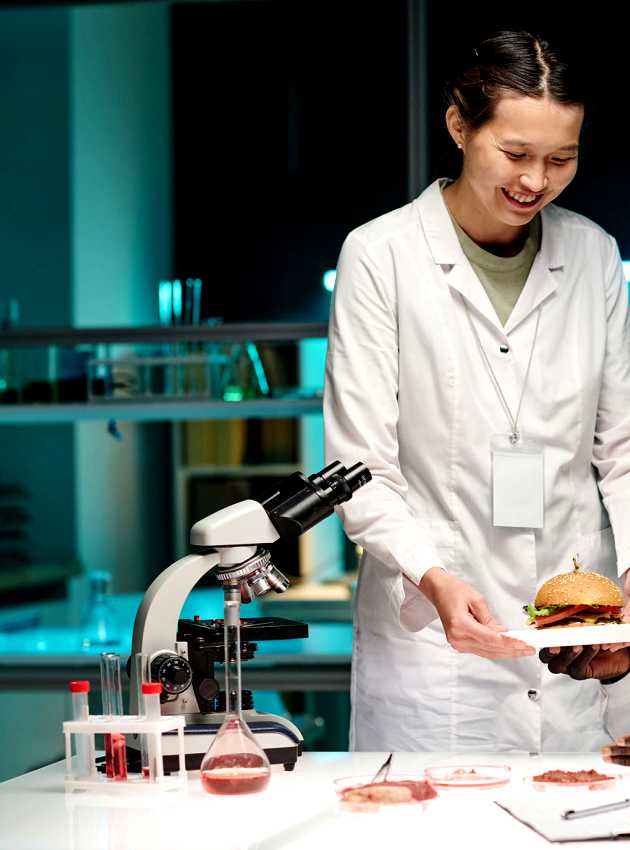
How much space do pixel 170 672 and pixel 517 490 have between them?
799mm

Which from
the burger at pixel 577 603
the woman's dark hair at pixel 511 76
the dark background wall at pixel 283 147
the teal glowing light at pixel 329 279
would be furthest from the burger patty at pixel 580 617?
the dark background wall at pixel 283 147

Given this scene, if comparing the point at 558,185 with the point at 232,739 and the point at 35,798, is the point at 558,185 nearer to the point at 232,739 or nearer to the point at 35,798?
the point at 232,739

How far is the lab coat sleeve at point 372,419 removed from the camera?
7.00 feet

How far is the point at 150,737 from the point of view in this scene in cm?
164

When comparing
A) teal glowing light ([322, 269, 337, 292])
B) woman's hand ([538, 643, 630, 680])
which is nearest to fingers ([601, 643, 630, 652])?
woman's hand ([538, 643, 630, 680])

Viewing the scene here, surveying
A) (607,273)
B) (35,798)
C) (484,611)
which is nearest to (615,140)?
(607,273)

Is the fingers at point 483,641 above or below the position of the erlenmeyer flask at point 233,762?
above

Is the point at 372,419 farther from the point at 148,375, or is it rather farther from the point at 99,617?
the point at 99,617

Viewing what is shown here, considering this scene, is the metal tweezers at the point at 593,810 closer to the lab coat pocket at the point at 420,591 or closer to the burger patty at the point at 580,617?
the burger patty at the point at 580,617

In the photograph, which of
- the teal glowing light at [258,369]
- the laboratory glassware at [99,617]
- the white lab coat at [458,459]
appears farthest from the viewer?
the laboratory glassware at [99,617]

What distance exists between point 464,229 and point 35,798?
133cm

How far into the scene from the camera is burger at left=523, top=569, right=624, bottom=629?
1.97 meters

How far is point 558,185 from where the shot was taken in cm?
224

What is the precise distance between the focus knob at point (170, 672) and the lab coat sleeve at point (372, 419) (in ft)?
1.58
